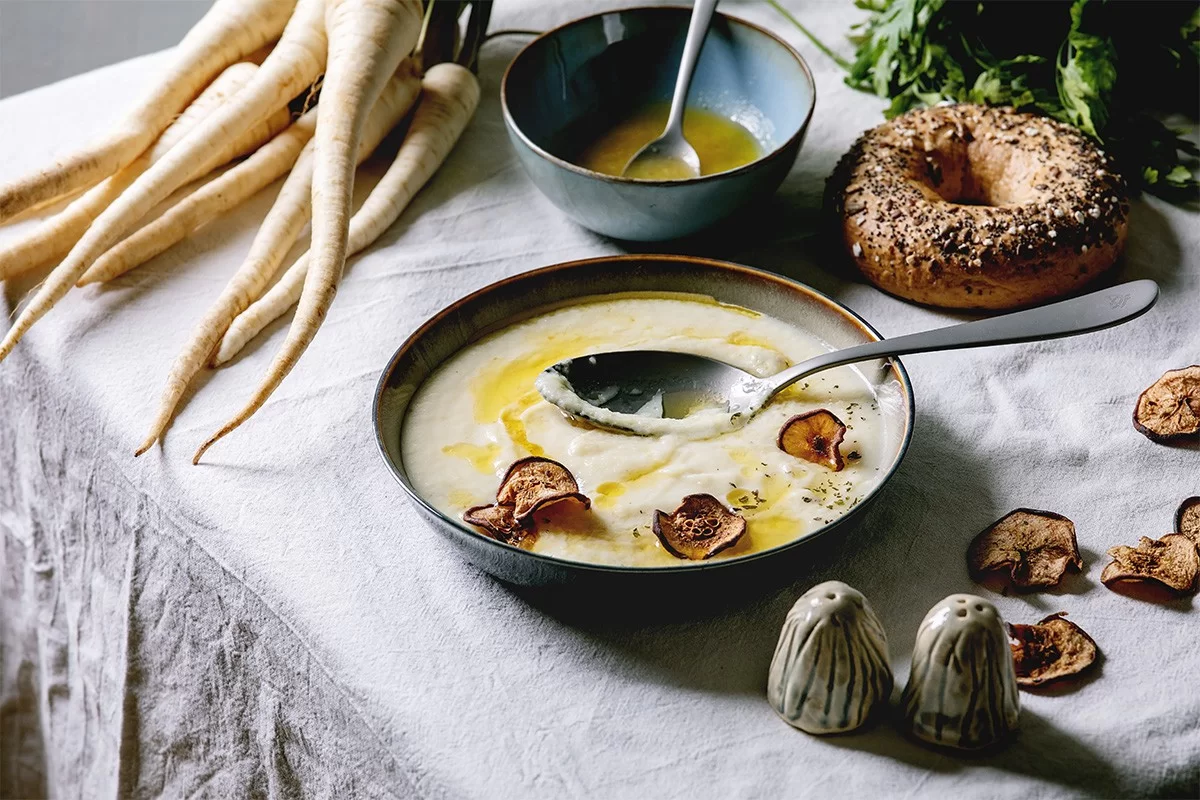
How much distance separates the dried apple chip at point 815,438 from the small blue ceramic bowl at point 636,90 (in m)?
0.42

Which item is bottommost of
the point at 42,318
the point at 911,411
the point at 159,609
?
the point at 159,609

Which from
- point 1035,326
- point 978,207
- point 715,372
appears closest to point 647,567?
point 715,372

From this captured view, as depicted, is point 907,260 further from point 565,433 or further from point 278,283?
point 278,283

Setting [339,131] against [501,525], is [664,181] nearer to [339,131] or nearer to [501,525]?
[339,131]

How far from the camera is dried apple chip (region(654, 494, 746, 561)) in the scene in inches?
38.2

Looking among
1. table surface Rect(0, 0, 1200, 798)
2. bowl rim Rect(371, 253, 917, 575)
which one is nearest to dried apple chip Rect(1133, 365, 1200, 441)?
table surface Rect(0, 0, 1200, 798)

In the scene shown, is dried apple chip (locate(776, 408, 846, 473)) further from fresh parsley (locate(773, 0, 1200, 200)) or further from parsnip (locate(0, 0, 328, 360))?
parsnip (locate(0, 0, 328, 360))

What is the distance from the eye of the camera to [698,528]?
99cm

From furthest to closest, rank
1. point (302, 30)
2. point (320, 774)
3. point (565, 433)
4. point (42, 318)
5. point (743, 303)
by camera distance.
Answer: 1. point (302, 30)
2. point (42, 318)
3. point (743, 303)
4. point (565, 433)
5. point (320, 774)

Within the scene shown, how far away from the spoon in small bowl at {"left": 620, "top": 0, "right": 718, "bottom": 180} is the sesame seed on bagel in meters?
0.20

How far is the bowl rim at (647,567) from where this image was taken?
0.91 metres

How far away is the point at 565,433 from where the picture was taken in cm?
112

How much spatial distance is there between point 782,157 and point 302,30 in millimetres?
704

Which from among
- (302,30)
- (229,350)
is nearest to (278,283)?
(229,350)
